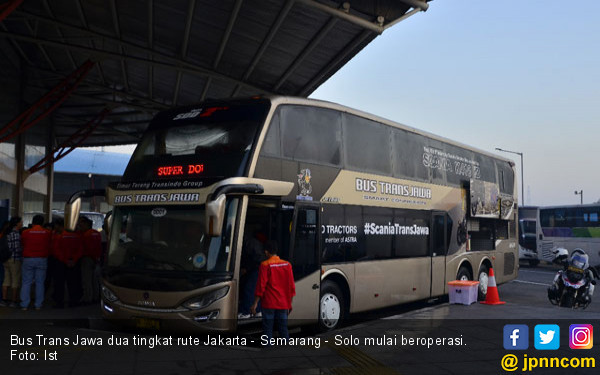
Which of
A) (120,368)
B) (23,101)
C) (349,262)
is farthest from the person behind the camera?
(23,101)

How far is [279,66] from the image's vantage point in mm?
22000

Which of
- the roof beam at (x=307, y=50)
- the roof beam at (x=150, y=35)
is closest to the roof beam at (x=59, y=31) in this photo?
the roof beam at (x=150, y=35)

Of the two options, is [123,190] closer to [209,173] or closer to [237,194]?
[209,173]

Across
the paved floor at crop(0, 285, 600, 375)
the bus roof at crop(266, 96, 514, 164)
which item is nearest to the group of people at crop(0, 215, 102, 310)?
the paved floor at crop(0, 285, 600, 375)

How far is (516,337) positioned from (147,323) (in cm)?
562

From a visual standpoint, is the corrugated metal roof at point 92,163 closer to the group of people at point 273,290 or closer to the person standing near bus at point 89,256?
the person standing near bus at point 89,256

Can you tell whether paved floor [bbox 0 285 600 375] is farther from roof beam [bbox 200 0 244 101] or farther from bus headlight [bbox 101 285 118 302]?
roof beam [bbox 200 0 244 101]

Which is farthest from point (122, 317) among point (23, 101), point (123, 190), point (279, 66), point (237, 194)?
point (23, 101)

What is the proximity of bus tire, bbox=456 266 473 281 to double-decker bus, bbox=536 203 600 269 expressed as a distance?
15.7 meters

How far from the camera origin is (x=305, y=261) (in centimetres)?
985

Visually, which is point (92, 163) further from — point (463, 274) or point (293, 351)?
point (293, 351)

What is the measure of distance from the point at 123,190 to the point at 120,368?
322cm

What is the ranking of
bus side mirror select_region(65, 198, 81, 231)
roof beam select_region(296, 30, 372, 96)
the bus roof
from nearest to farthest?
bus side mirror select_region(65, 198, 81, 231) < the bus roof < roof beam select_region(296, 30, 372, 96)

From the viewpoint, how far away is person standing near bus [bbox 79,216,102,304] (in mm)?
12914
